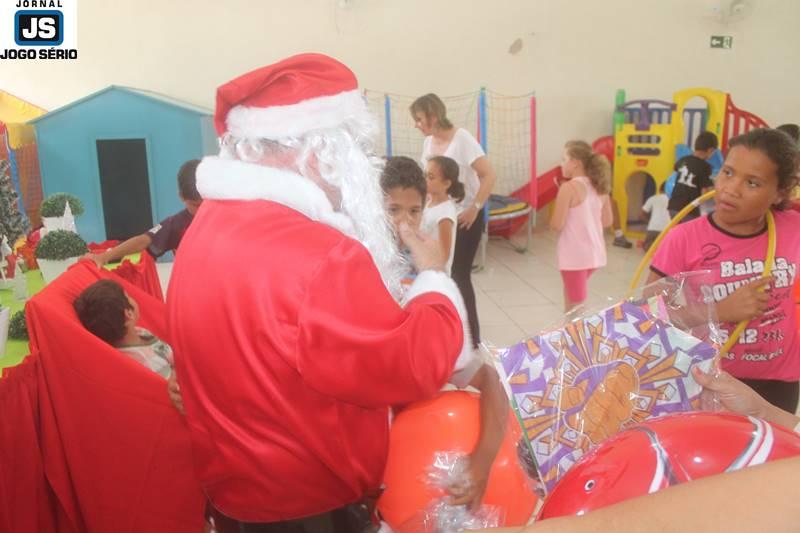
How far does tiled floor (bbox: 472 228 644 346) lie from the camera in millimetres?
4621

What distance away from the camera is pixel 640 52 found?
310 inches

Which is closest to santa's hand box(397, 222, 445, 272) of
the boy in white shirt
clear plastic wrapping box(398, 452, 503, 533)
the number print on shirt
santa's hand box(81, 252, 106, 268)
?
clear plastic wrapping box(398, 452, 503, 533)

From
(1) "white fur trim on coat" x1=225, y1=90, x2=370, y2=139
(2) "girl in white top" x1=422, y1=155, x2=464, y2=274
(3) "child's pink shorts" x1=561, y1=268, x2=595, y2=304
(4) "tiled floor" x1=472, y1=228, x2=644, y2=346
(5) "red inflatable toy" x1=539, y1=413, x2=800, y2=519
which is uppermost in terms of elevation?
(1) "white fur trim on coat" x1=225, y1=90, x2=370, y2=139

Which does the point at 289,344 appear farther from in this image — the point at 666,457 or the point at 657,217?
the point at 657,217

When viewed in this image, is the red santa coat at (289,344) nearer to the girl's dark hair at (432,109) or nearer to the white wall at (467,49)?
the girl's dark hair at (432,109)

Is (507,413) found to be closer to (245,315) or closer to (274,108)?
(245,315)

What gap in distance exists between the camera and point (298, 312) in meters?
1.09

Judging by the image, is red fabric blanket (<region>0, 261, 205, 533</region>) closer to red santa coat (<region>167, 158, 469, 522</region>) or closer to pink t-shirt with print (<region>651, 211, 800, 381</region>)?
red santa coat (<region>167, 158, 469, 522</region>)

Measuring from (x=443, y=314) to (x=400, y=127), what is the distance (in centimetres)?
643

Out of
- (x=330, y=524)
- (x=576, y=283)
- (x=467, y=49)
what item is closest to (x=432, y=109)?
(x=576, y=283)

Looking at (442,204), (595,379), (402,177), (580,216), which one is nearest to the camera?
(595,379)

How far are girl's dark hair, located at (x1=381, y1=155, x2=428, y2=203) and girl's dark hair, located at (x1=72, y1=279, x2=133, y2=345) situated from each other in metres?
0.99

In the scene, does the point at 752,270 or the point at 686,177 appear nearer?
the point at 752,270

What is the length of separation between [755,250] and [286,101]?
1.26 m
